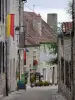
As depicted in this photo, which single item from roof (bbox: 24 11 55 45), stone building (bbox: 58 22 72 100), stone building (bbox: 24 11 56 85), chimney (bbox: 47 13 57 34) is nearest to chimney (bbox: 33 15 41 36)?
stone building (bbox: 24 11 56 85)

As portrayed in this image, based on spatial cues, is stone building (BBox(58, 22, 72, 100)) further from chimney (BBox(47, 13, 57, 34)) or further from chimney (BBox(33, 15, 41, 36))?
chimney (BBox(47, 13, 57, 34))

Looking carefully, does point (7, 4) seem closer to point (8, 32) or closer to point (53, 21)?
point (8, 32)

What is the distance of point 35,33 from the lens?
2776 inches

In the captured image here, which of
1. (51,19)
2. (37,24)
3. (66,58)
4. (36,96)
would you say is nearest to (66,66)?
(66,58)

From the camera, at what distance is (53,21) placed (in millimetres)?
77125

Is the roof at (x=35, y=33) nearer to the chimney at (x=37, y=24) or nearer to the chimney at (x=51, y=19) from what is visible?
the chimney at (x=37, y=24)

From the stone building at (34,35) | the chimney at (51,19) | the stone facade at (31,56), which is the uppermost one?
the chimney at (51,19)

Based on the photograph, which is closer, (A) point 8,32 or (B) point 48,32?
(A) point 8,32

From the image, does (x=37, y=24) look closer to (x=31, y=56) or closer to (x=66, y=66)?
(x=31, y=56)

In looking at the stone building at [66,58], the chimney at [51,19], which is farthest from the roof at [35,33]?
the stone building at [66,58]

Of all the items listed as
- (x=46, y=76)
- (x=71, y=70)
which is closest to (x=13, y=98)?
(x=71, y=70)

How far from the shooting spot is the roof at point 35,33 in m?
68.6

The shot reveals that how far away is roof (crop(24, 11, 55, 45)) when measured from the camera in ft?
225

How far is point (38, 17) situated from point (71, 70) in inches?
1774
